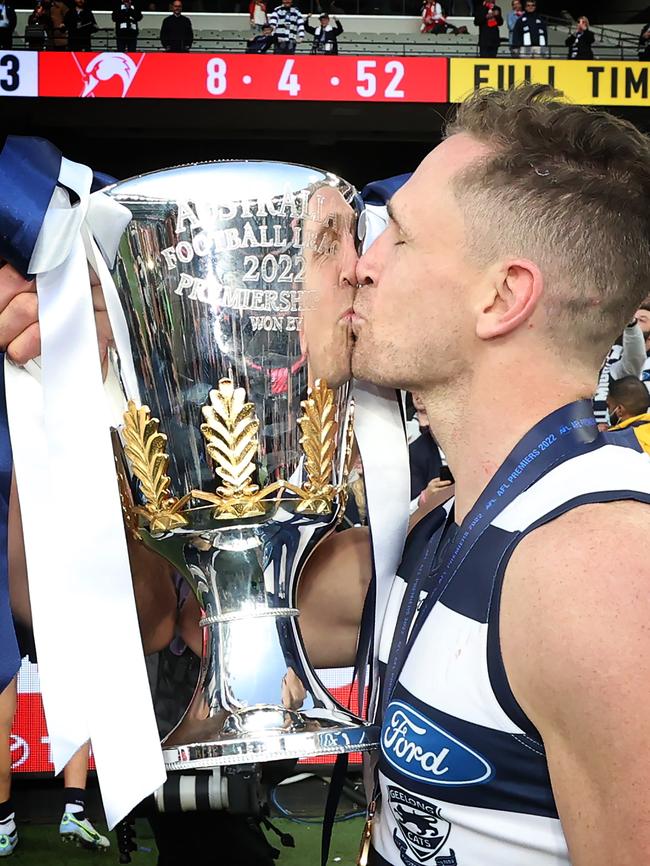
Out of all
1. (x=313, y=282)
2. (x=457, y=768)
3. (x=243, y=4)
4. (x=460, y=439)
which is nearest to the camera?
(x=457, y=768)

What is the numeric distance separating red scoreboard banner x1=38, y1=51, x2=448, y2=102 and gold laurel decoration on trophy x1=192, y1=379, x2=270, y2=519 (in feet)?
35.3

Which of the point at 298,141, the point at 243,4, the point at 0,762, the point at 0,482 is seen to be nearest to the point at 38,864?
the point at 0,762

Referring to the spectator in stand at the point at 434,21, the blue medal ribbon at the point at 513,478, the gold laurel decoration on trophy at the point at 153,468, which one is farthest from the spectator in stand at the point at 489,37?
the gold laurel decoration on trophy at the point at 153,468

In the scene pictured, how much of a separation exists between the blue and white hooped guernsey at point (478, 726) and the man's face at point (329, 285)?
25cm

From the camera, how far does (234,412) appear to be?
1.04 metres

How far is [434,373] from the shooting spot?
1.19 m

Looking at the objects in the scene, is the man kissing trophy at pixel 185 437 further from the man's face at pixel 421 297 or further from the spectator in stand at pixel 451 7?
the spectator in stand at pixel 451 7

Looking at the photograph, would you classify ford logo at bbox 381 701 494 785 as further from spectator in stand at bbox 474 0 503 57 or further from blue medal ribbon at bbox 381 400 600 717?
spectator in stand at bbox 474 0 503 57

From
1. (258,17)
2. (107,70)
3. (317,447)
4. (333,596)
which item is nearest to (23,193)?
(317,447)

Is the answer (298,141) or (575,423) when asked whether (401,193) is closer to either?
(575,423)

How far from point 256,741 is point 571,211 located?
636 millimetres

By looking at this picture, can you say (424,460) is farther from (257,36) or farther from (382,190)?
(257,36)

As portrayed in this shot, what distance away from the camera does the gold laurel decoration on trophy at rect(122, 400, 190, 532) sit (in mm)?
1050

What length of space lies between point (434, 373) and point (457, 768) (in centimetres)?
43
